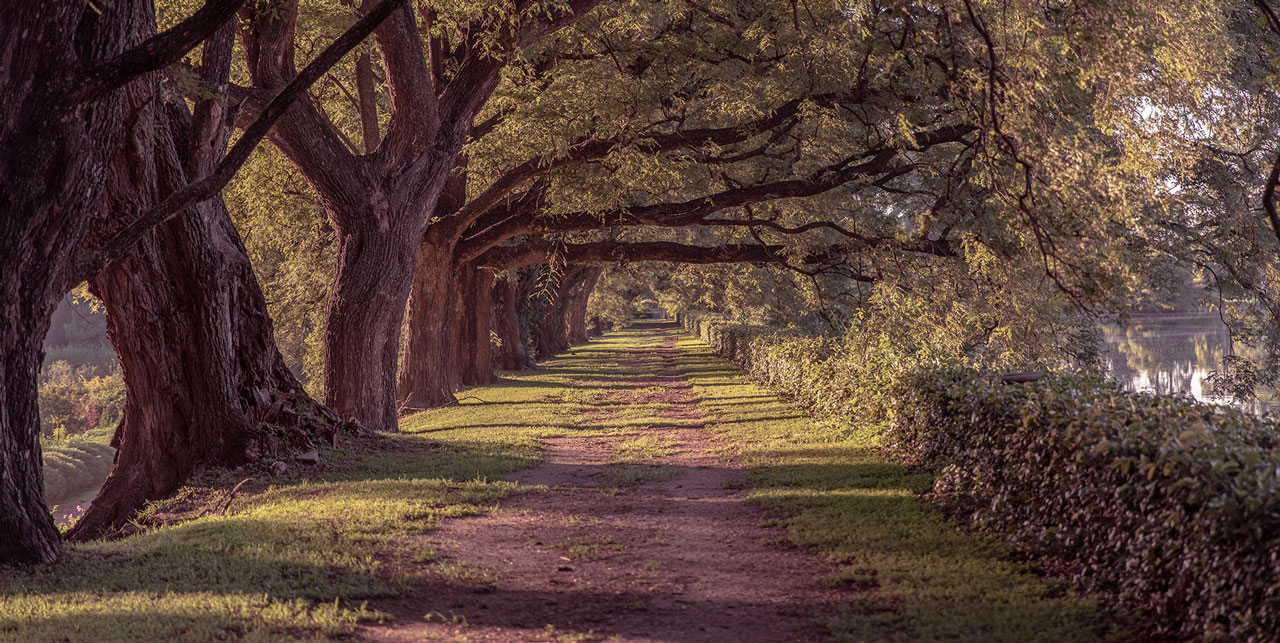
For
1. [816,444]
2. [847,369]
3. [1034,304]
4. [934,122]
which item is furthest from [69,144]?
[1034,304]

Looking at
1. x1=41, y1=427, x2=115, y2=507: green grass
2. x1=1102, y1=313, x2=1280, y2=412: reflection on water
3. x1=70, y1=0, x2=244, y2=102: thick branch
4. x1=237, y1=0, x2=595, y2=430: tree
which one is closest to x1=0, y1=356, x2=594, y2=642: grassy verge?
x1=237, y1=0, x2=595, y2=430: tree

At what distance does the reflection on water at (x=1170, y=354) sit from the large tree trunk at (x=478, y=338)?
1823 cm

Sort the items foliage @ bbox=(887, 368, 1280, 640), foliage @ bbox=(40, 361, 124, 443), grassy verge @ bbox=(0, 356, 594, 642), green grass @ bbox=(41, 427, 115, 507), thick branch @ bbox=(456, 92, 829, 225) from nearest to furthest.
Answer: foliage @ bbox=(887, 368, 1280, 640)
grassy verge @ bbox=(0, 356, 594, 642)
thick branch @ bbox=(456, 92, 829, 225)
green grass @ bbox=(41, 427, 115, 507)
foliage @ bbox=(40, 361, 124, 443)

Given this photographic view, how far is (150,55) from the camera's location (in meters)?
7.36

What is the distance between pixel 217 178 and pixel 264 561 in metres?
3.35

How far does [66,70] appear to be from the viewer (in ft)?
24.2

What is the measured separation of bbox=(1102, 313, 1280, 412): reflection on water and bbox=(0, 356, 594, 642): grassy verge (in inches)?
833

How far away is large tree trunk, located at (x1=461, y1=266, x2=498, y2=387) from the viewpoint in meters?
29.0

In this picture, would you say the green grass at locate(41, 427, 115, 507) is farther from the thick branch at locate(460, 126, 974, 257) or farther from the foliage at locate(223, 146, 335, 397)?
the thick branch at locate(460, 126, 974, 257)

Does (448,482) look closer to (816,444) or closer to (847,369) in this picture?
(816,444)

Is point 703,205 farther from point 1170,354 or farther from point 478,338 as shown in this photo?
point 1170,354

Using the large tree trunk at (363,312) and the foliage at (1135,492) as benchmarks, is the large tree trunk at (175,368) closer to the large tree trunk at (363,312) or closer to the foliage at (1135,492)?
the large tree trunk at (363,312)

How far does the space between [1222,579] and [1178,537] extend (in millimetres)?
460

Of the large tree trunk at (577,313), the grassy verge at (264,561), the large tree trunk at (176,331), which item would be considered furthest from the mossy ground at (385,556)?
the large tree trunk at (577,313)
